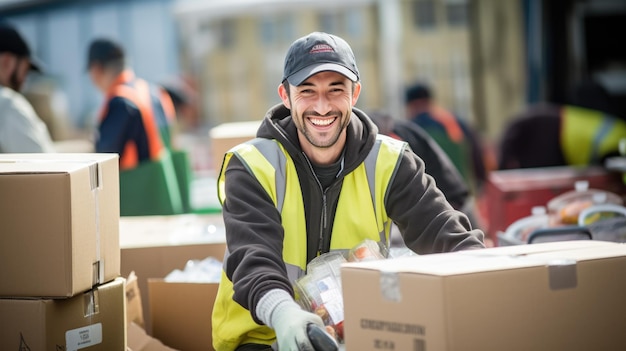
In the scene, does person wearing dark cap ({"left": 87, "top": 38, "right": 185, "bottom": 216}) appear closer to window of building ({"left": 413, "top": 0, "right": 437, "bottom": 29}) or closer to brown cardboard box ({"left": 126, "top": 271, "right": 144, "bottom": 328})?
brown cardboard box ({"left": 126, "top": 271, "right": 144, "bottom": 328})

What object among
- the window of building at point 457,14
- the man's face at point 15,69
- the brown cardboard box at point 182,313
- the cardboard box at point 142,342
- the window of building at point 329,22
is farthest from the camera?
the window of building at point 329,22

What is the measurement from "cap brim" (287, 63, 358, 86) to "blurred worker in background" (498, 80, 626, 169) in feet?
13.6

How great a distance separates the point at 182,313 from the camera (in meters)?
4.67

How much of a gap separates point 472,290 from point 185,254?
99.8 inches

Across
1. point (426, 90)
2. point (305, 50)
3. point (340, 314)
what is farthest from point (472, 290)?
point (426, 90)

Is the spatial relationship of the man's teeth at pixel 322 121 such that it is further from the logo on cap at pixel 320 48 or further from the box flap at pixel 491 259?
the box flap at pixel 491 259

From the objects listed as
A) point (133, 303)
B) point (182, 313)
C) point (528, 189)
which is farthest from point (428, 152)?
point (133, 303)

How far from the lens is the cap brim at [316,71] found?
11.9 feet

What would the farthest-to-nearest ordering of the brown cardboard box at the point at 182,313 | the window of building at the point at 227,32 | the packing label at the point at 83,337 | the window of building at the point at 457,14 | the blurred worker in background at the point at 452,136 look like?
the window of building at the point at 227,32
the window of building at the point at 457,14
the blurred worker in background at the point at 452,136
the brown cardboard box at the point at 182,313
the packing label at the point at 83,337

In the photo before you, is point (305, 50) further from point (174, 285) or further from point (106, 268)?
point (174, 285)

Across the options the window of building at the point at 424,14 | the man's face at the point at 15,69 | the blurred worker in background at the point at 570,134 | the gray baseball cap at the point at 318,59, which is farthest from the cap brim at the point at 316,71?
the window of building at the point at 424,14

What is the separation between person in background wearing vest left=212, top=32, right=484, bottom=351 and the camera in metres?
3.62

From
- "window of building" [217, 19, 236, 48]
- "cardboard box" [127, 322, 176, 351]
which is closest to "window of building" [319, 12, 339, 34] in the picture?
"window of building" [217, 19, 236, 48]

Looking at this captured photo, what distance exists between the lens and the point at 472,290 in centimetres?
285
